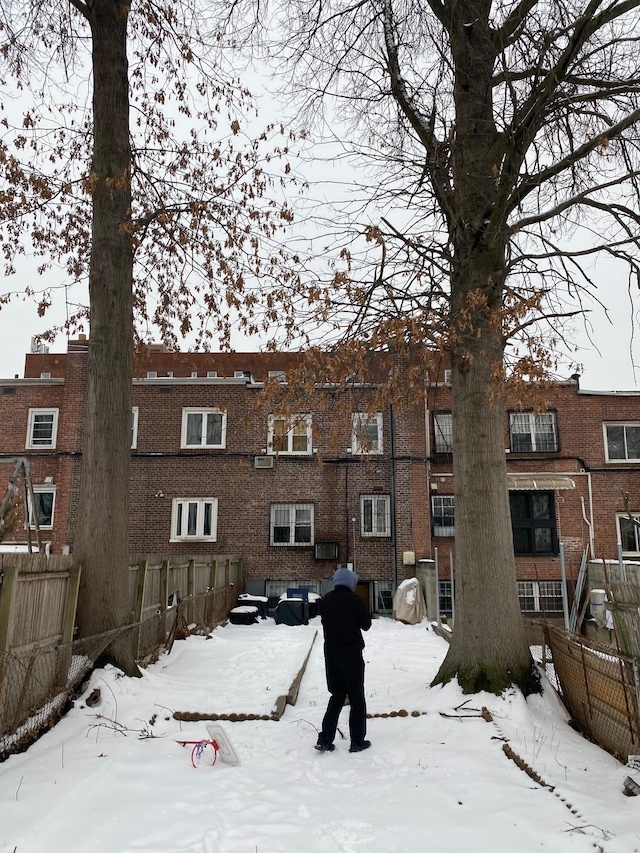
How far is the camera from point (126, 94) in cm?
1014

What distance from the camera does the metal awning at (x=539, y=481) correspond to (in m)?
23.6

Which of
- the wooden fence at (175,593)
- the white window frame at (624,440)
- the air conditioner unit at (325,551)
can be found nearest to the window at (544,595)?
the white window frame at (624,440)

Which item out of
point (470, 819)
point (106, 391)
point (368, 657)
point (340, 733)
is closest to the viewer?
point (470, 819)

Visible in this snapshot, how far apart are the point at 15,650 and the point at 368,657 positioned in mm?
7200

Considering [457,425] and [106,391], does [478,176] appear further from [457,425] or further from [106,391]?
[106,391]

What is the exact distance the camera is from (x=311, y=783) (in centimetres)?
567

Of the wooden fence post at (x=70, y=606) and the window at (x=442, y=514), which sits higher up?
the window at (x=442, y=514)

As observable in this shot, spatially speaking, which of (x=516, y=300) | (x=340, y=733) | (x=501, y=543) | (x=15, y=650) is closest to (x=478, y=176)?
(x=516, y=300)

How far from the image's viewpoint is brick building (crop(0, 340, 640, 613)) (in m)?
23.4

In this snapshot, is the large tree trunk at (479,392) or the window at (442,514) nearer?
the large tree trunk at (479,392)

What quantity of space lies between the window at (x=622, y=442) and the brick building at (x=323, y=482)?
0.04 m

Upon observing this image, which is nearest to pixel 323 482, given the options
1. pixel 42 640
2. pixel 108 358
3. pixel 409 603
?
pixel 409 603

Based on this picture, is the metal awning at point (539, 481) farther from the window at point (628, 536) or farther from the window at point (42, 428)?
the window at point (42, 428)

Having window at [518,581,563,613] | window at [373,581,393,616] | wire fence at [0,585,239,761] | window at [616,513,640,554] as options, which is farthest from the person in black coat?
window at [616,513,640,554]
